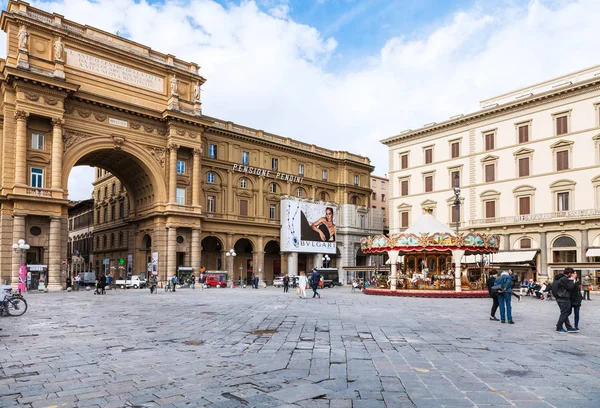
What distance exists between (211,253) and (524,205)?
32409mm

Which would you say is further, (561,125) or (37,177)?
(561,125)

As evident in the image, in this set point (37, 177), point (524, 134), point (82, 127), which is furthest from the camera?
point (524, 134)

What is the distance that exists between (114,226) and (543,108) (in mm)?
46332

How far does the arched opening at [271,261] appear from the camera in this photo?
60.3 m

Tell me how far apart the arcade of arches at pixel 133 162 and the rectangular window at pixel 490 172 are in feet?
69.6

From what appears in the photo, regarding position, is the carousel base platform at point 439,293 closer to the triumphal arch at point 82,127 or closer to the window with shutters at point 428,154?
the triumphal arch at point 82,127

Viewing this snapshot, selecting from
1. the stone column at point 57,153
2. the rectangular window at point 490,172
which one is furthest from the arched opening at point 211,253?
the rectangular window at point 490,172

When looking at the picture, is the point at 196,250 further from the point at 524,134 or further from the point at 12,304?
the point at 524,134

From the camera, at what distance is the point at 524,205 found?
4628cm

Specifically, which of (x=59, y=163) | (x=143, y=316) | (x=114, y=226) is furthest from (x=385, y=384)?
(x=114, y=226)

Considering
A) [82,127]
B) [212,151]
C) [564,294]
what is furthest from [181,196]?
[564,294]

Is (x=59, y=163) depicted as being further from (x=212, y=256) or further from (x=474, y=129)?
(x=474, y=129)

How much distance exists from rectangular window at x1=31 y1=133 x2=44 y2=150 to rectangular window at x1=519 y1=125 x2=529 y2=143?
1631 inches

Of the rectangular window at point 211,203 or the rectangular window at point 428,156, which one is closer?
the rectangular window at point 211,203
